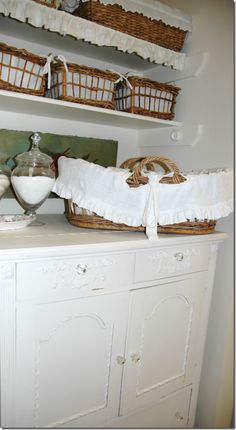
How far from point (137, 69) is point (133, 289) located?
1123mm

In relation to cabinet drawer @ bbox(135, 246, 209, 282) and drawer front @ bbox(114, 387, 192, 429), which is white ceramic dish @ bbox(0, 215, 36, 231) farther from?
drawer front @ bbox(114, 387, 192, 429)

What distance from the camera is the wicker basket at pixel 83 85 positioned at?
1.05 m

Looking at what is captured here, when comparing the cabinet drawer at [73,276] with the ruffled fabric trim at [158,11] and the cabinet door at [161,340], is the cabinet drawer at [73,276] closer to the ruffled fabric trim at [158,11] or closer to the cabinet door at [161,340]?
the cabinet door at [161,340]

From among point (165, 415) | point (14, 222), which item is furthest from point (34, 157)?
point (165, 415)

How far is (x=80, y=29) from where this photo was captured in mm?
1033

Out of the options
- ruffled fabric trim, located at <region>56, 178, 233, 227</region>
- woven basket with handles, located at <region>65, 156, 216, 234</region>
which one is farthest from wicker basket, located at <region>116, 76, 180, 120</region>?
ruffled fabric trim, located at <region>56, 178, 233, 227</region>

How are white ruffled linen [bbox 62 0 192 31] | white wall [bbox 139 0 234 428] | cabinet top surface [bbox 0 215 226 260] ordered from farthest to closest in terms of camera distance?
white wall [bbox 139 0 234 428], white ruffled linen [bbox 62 0 192 31], cabinet top surface [bbox 0 215 226 260]

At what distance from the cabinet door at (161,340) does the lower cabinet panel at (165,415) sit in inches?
1.5

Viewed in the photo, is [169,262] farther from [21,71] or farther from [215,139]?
[21,71]

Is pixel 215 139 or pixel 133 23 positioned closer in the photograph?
pixel 133 23

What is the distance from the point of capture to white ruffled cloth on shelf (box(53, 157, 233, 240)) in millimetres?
918

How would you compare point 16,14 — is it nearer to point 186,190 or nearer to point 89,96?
point 89,96

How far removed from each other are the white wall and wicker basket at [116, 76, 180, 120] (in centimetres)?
11

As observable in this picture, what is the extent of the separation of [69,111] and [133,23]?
406 millimetres
